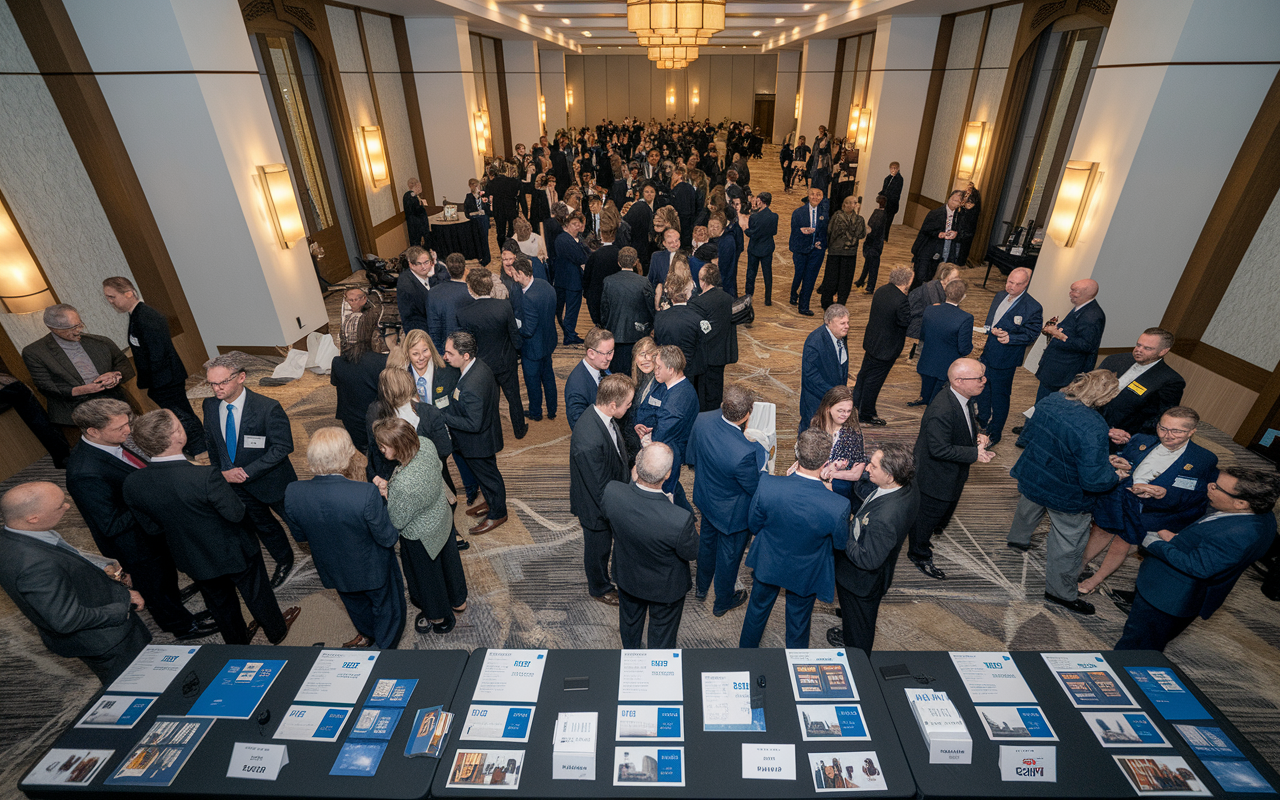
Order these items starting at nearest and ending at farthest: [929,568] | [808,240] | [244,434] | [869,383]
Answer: [244,434]
[929,568]
[869,383]
[808,240]

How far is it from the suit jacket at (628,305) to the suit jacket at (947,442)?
2565mm

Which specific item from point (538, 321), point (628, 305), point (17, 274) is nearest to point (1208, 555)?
point (628, 305)

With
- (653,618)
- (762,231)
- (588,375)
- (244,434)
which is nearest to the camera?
(653,618)

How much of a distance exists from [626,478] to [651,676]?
1.41 meters

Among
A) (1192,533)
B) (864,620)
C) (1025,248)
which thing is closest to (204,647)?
(864,620)

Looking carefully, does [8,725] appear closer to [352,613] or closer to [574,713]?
[352,613]

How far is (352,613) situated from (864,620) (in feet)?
8.72

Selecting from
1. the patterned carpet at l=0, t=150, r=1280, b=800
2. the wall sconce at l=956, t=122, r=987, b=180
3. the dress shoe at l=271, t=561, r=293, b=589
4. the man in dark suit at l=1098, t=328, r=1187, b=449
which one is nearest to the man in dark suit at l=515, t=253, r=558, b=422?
the patterned carpet at l=0, t=150, r=1280, b=800

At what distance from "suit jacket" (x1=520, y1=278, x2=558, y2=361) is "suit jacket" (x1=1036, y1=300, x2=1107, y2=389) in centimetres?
416

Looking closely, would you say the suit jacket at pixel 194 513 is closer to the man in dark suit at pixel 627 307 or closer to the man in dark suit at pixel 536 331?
the man in dark suit at pixel 536 331

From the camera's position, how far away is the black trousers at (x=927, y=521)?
12.2 feet

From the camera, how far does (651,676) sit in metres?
2.22

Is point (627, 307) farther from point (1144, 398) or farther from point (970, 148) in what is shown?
point (970, 148)

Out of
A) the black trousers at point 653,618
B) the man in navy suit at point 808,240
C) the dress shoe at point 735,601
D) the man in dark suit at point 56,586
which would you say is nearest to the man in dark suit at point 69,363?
the man in dark suit at point 56,586
